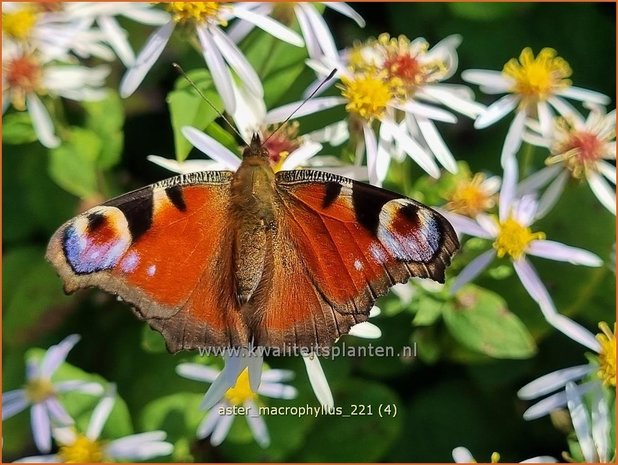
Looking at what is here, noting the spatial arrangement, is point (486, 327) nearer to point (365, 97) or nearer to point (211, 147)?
point (365, 97)

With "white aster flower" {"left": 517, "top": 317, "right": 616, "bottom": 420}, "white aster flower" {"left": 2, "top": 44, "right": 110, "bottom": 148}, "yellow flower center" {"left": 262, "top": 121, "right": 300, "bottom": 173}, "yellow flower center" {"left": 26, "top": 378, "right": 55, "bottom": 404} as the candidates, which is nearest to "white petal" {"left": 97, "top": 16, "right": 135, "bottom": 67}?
"white aster flower" {"left": 2, "top": 44, "right": 110, "bottom": 148}

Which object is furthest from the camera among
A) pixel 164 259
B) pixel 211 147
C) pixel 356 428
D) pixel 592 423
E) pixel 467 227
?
pixel 356 428

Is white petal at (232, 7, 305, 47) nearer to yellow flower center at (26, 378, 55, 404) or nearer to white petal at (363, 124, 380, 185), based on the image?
white petal at (363, 124, 380, 185)

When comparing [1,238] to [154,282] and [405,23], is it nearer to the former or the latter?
[154,282]

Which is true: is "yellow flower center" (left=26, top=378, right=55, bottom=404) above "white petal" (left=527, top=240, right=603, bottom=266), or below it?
below

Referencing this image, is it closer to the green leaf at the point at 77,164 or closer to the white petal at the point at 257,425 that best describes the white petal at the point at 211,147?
the green leaf at the point at 77,164

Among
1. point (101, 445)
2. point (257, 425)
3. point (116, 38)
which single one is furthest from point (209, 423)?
point (116, 38)
